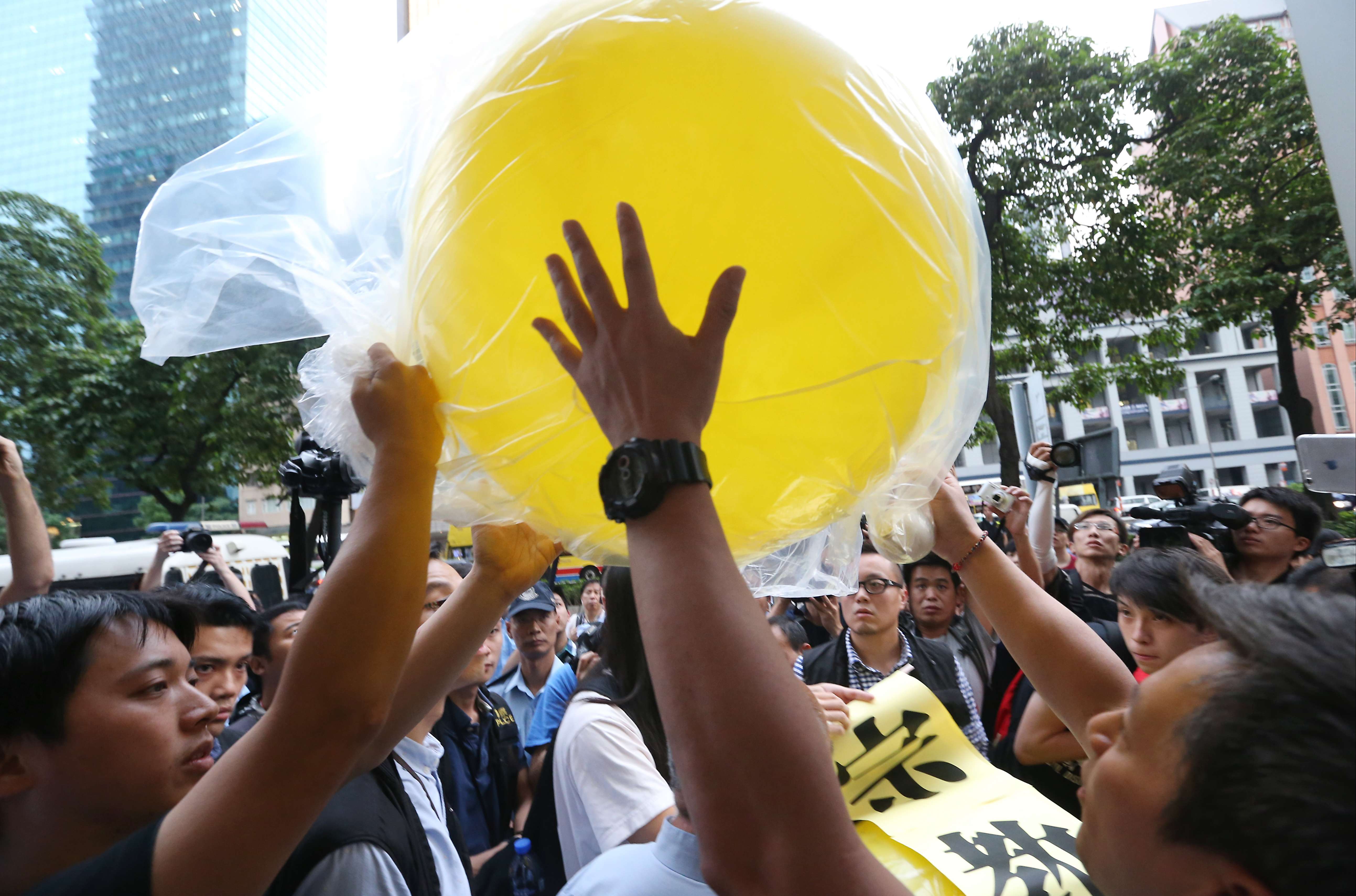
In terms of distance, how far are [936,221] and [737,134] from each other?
315 millimetres

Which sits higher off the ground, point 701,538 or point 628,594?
point 701,538

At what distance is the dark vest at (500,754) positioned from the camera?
3.34m

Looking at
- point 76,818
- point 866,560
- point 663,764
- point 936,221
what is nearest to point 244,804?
point 76,818

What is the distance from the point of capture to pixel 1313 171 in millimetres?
11797

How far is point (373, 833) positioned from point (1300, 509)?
475cm

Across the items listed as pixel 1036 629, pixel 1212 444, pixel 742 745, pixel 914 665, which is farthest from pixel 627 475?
pixel 1212 444

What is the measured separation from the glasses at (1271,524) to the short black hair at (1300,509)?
53mm

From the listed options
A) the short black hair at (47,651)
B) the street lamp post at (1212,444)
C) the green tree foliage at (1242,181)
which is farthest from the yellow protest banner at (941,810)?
the street lamp post at (1212,444)

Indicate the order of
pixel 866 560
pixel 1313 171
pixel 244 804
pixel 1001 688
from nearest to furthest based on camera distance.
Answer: pixel 244 804 < pixel 1001 688 < pixel 866 560 < pixel 1313 171

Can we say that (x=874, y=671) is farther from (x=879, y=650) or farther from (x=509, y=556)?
(x=509, y=556)

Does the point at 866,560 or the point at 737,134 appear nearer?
the point at 737,134

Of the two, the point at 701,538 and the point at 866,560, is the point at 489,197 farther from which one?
the point at 866,560

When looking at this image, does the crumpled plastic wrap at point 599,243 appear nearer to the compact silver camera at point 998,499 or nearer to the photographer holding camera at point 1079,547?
the compact silver camera at point 998,499

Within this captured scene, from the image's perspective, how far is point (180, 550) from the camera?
19.6 feet
